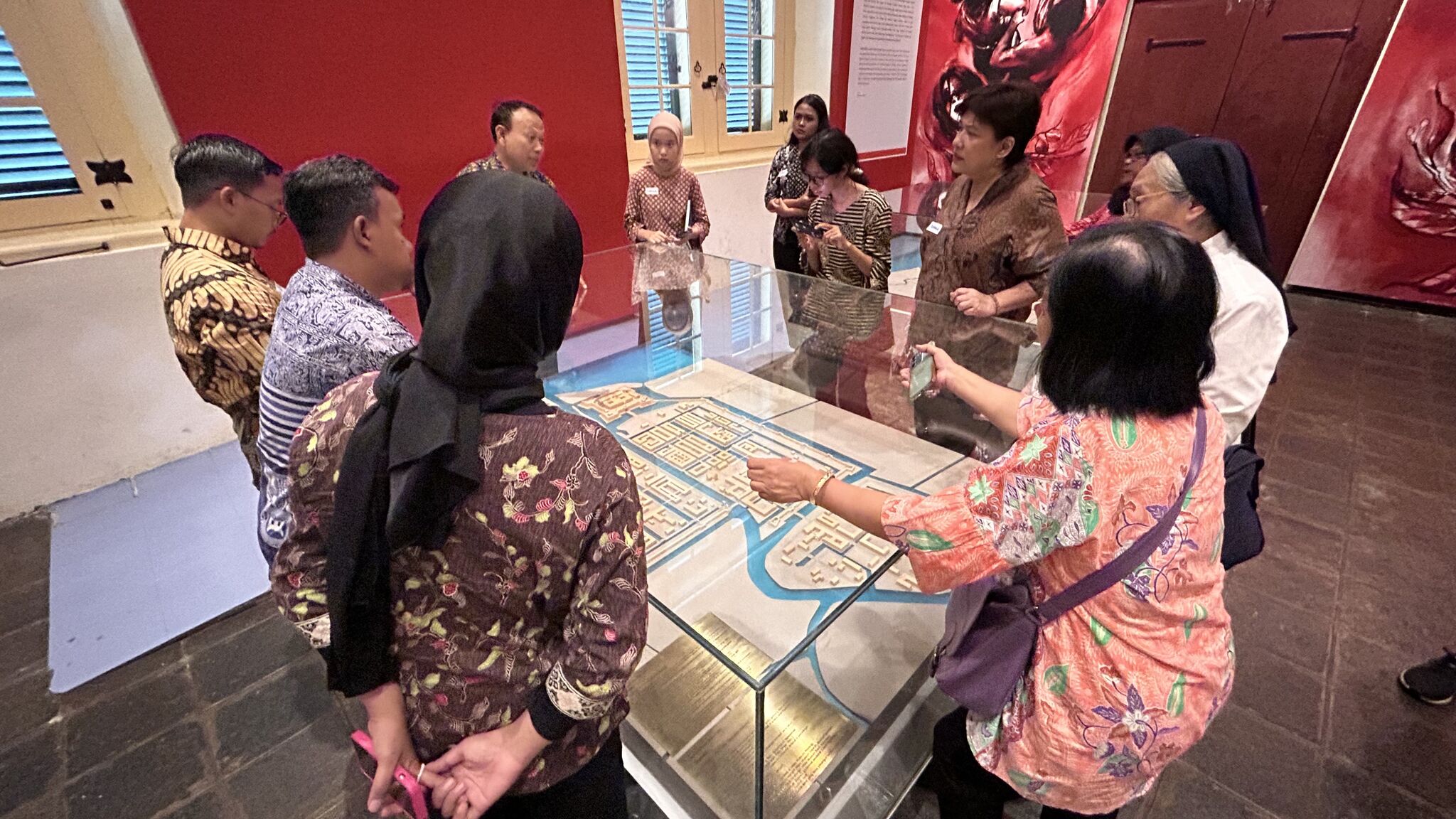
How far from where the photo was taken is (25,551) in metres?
2.35

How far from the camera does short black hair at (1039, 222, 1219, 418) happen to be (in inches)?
29.8

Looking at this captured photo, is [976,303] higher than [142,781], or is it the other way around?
[976,303]

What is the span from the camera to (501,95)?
3148 millimetres

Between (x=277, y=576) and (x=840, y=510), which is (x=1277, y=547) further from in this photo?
(x=277, y=576)

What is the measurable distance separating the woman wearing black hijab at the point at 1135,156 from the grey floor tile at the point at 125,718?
355cm

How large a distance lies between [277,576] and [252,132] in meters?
2.64

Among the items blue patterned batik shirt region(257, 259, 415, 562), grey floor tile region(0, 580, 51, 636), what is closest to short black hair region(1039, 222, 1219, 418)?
blue patterned batik shirt region(257, 259, 415, 562)

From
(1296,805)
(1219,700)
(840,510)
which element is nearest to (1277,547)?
(1296,805)

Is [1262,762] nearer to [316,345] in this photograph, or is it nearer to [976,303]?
[976,303]

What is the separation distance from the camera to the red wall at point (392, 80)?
7.70 ft

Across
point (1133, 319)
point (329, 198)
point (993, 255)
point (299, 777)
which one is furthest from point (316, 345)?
point (993, 255)

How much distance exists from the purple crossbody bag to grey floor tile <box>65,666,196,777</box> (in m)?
2.21

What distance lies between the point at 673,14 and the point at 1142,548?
4.95 meters

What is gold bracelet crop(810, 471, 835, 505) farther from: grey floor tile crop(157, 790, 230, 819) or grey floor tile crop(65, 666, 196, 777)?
grey floor tile crop(65, 666, 196, 777)
